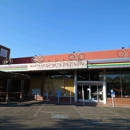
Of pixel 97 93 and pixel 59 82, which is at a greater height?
pixel 59 82

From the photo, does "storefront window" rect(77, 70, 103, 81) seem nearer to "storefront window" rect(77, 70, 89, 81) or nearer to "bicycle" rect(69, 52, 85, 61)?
"storefront window" rect(77, 70, 89, 81)

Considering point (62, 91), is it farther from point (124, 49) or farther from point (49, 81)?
point (124, 49)

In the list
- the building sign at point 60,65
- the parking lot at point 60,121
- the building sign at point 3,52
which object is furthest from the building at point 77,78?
the parking lot at point 60,121

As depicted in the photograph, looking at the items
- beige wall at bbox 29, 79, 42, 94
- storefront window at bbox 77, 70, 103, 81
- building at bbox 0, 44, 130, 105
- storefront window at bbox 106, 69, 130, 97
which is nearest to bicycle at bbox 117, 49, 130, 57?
building at bbox 0, 44, 130, 105

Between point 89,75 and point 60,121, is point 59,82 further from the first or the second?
point 60,121

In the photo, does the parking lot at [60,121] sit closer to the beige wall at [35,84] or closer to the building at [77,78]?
the building at [77,78]

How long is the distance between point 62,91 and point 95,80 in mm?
4499

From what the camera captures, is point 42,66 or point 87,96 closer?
point 42,66

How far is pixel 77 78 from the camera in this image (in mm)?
20906

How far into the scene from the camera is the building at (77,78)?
18.3m

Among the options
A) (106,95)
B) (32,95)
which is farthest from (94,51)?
(32,95)

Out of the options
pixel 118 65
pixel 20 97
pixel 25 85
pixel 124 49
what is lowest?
pixel 20 97

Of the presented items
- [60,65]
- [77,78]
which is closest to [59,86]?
[77,78]

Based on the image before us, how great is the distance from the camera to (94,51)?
21.1 meters
